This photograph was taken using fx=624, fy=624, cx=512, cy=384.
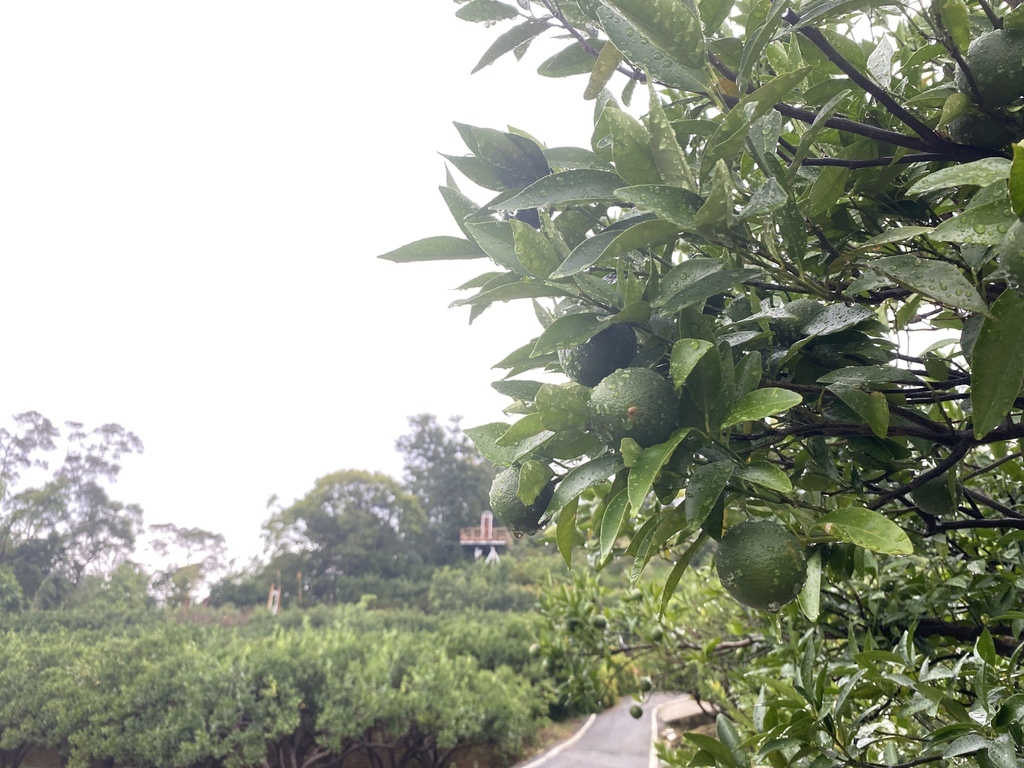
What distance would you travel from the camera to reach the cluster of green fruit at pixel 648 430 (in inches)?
21.7

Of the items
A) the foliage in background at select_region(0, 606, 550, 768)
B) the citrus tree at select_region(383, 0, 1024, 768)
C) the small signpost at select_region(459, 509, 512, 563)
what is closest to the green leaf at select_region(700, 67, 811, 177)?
the citrus tree at select_region(383, 0, 1024, 768)

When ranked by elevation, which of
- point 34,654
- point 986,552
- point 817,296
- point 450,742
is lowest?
point 450,742

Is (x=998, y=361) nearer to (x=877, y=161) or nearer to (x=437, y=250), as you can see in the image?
(x=877, y=161)

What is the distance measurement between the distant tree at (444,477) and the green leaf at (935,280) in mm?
18932

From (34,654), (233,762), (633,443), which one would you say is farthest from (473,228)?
(34,654)

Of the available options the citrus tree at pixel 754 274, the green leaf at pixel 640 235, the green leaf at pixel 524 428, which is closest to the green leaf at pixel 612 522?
the citrus tree at pixel 754 274

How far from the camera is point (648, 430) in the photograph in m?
0.55

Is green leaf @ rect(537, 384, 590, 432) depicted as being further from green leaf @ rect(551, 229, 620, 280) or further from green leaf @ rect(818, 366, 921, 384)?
green leaf @ rect(818, 366, 921, 384)

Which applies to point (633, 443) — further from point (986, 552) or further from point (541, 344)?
point (986, 552)

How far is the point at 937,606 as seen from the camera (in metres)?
1.28

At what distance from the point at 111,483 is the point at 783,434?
53.4 feet

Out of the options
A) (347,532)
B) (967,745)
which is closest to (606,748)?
(967,745)

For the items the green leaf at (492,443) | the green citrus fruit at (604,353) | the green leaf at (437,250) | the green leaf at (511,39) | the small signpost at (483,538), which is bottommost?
the small signpost at (483,538)

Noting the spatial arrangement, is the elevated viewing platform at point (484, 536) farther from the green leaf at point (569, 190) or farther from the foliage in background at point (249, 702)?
the green leaf at point (569, 190)
